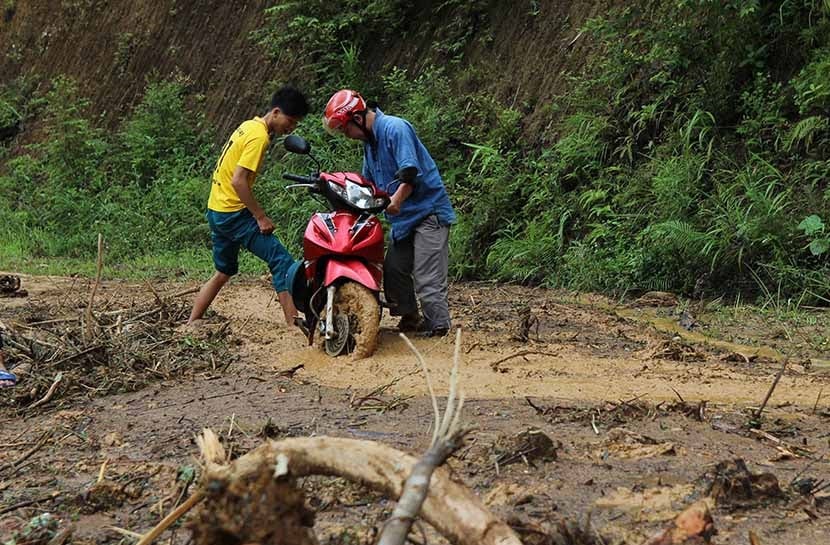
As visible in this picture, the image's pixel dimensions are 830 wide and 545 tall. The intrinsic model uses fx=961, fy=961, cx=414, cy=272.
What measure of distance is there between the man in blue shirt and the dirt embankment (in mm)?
5199

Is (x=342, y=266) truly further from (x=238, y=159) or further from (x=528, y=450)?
(x=528, y=450)

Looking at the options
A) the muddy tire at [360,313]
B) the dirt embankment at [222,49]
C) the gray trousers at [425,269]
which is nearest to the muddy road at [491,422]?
the muddy tire at [360,313]

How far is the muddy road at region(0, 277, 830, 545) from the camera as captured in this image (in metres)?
3.03

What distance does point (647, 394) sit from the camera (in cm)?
476

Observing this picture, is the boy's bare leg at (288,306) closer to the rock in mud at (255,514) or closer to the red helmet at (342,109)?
the red helmet at (342,109)

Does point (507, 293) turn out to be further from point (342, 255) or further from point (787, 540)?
point (787, 540)

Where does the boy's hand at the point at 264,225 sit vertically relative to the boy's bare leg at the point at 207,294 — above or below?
above

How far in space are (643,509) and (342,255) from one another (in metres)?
3.58

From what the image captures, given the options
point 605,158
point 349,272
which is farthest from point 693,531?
point 605,158

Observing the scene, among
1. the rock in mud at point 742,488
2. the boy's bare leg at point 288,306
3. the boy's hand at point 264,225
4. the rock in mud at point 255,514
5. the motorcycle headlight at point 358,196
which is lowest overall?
the boy's bare leg at point 288,306

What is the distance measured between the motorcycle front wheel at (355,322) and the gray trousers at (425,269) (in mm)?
532

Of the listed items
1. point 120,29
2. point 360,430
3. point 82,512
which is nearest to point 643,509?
point 360,430

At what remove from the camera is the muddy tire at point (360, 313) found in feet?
19.8

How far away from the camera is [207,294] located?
7336 mm
